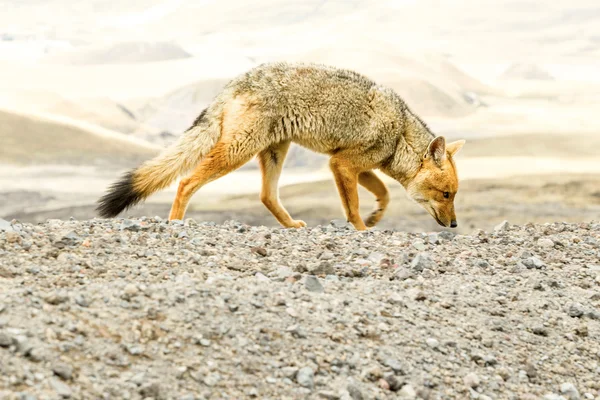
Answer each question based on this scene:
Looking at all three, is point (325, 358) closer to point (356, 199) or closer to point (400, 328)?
point (400, 328)

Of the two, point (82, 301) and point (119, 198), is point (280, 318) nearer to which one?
point (82, 301)

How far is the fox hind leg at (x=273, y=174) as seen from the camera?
867 centimetres

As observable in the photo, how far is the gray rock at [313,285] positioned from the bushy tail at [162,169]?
122 inches

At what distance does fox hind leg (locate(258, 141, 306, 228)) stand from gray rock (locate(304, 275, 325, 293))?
11.3ft

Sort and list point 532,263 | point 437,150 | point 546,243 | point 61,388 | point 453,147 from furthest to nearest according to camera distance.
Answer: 1. point 453,147
2. point 437,150
3. point 546,243
4. point 532,263
5. point 61,388

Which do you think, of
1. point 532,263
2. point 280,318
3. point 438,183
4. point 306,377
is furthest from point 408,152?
point 306,377

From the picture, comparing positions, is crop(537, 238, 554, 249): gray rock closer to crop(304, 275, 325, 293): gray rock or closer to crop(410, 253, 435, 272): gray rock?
crop(410, 253, 435, 272): gray rock

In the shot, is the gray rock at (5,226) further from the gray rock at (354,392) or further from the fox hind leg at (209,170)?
the gray rock at (354,392)

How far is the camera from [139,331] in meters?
4.12

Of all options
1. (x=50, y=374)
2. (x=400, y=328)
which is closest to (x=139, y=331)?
(x=50, y=374)

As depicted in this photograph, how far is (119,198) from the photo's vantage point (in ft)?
25.6

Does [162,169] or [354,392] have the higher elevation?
[162,169]

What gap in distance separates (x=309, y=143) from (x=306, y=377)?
4677mm

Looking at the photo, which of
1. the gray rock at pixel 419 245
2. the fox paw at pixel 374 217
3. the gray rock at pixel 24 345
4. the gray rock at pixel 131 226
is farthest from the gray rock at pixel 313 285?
the fox paw at pixel 374 217
